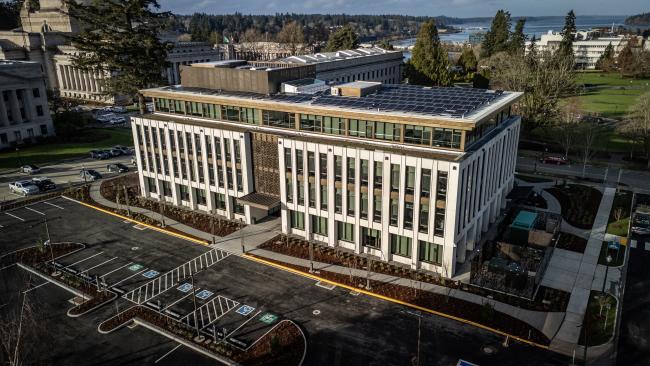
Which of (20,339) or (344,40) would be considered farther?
(344,40)

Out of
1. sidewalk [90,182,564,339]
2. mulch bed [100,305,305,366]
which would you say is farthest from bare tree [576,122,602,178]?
mulch bed [100,305,305,366]

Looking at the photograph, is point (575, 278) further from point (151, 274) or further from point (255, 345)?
point (151, 274)

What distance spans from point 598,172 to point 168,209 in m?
71.4

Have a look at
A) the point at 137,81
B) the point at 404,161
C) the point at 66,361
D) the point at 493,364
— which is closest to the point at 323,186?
the point at 404,161

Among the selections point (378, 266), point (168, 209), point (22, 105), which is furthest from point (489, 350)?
point (22, 105)

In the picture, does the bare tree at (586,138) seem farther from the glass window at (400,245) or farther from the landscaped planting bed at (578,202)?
the glass window at (400,245)

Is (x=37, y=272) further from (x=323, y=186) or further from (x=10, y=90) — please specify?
(x=10, y=90)

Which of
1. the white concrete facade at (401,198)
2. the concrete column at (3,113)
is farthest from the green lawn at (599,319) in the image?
the concrete column at (3,113)

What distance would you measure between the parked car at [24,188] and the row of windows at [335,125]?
1132 inches

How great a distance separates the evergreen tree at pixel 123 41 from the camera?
237ft

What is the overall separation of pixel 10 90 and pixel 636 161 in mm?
128874

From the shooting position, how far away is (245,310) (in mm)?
41719

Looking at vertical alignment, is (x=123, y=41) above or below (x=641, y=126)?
above

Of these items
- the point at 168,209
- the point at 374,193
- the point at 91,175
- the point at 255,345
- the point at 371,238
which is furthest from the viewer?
the point at 91,175
